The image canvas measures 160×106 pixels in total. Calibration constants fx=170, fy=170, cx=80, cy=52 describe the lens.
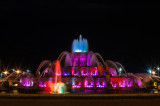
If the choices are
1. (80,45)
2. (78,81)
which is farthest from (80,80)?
(80,45)

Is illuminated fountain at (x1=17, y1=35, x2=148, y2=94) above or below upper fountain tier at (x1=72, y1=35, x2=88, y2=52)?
below

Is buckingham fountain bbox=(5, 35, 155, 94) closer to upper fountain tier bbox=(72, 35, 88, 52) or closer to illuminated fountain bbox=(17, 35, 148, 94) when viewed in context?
illuminated fountain bbox=(17, 35, 148, 94)

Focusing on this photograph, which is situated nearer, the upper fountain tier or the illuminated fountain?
the illuminated fountain

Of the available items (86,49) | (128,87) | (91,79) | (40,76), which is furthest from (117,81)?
(86,49)

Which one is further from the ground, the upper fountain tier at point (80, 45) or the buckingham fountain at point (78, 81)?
the upper fountain tier at point (80, 45)

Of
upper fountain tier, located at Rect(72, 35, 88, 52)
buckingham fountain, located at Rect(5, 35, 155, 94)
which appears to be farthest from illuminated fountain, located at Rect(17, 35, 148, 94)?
upper fountain tier, located at Rect(72, 35, 88, 52)

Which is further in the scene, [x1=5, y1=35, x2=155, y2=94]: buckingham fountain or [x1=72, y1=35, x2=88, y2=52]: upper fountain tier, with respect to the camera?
[x1=72, y1=35, x2=88, y2=52]: upper fountain tier

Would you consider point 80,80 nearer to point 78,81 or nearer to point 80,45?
point 78,81

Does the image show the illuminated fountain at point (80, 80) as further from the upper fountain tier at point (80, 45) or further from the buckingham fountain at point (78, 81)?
the upper fountain tier at point (80, 45)

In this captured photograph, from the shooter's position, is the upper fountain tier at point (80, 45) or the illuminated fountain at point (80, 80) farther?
the upper fountain tier at point (80, 45)

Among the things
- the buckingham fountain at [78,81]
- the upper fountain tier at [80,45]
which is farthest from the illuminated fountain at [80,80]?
the upper fountain tier at [80,45]
